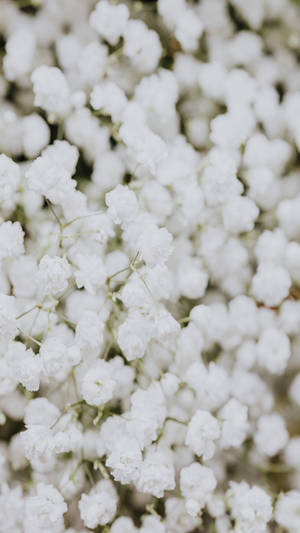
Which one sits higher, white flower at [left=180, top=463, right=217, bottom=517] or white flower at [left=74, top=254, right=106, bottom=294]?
white flower at [left=74, top=254, right=106, bottom=294]

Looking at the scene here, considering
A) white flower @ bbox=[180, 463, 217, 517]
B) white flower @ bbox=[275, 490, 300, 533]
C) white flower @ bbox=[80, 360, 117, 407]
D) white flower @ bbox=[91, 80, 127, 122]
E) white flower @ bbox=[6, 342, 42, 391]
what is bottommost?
white flower @ bbox=[275, 490, 300, 533]

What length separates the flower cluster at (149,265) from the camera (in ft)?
2.43

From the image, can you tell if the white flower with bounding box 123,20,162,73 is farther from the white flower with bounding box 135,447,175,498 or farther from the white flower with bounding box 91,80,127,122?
the white flower with bounding box 135,447,175,498

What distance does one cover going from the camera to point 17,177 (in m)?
0.76

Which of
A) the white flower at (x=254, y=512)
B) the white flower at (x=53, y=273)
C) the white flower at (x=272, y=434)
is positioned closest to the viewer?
the white flower at (x=53, y=273)

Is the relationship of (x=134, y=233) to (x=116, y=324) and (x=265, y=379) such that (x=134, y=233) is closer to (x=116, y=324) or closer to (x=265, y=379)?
(x=116, y=324)

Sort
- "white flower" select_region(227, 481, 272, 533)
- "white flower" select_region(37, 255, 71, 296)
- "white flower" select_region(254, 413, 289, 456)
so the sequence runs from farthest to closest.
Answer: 1. "white flower" select_region(254, 413, 289, 456)
2. "white flower" select_region(227, 481, 272, 533)
3. "white flower" select_region(37, 255, 71, 296)

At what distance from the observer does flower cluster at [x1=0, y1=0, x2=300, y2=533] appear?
740 millimetres

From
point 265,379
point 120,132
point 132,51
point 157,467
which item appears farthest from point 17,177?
point 265,379

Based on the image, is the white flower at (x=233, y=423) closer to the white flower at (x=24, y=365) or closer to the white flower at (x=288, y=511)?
the white flower at (x=288, y=511)

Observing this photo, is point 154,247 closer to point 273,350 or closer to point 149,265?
point 149,265

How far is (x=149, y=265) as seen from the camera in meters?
0.72

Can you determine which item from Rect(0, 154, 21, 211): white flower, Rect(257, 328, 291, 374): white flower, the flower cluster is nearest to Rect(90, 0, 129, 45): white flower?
the flower cluster

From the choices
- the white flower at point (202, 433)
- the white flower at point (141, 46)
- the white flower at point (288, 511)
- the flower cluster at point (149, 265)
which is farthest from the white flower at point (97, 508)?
the white flower at point (141, 46)
